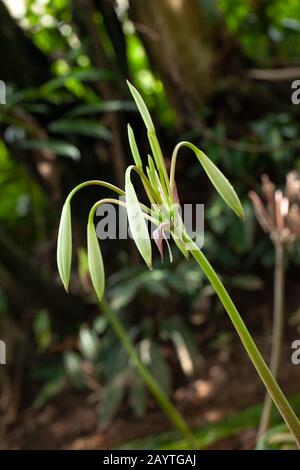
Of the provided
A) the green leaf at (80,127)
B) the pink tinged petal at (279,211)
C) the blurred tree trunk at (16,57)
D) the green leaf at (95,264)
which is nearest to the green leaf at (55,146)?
the green leaf at (80,127)

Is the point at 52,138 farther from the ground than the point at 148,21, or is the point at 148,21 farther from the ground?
the point at 148,21

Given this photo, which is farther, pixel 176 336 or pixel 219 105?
pixel 219 105

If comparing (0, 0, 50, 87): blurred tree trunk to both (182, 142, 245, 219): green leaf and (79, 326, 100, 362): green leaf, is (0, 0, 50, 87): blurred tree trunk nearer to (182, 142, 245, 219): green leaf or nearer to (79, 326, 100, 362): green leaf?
(79, 326, 100, 362): green leaf

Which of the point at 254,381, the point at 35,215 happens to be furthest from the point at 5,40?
the point at 254,381

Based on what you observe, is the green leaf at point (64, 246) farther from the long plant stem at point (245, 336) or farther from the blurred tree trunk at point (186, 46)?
the blurred tree trunk at point (186, 46)

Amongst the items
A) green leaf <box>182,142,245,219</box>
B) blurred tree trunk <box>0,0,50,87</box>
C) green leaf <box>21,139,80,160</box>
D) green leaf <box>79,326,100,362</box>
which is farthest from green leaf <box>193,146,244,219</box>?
blurred tree trunk <box>0,0,50,87</box>

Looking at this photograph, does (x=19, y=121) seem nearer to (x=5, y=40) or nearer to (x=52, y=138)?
(x=52, y=138)

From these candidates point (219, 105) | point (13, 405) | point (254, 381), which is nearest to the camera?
point (254, 381)
